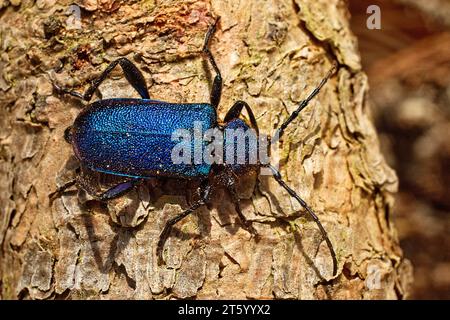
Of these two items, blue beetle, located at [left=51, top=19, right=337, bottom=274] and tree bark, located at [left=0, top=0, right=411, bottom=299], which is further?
blue beetle, located at [left=51, top=19, right=337, bottom=274]

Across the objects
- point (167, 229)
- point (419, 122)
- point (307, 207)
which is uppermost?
point (419, 122)

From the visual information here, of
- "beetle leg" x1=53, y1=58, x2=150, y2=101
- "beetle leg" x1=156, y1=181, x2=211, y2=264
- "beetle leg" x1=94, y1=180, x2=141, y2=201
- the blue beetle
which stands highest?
"beetle leg" x1=53, y1=58, x2=150, y2=101

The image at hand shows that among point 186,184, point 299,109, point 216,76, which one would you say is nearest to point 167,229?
point 186,184

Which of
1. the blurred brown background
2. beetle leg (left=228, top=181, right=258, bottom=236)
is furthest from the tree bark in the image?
the blurred brown background

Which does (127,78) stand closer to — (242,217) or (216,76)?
(216,76)

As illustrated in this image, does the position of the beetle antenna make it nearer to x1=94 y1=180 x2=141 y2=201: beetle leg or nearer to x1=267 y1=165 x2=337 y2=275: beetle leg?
x1=267 y1=165 x2=337 y2=275: beetle leg

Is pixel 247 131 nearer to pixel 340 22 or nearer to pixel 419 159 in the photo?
pixel 340 22
